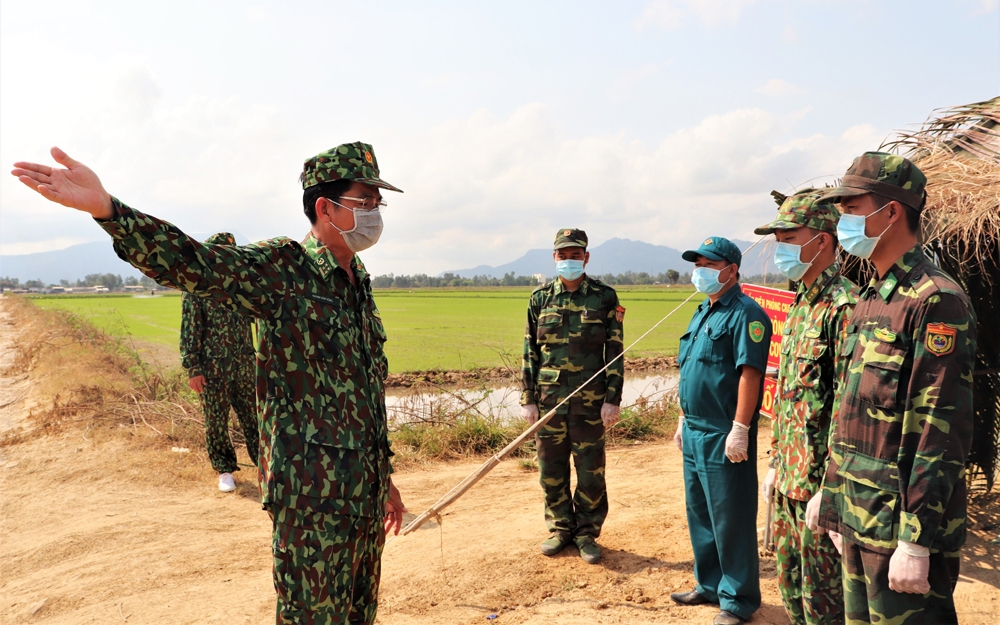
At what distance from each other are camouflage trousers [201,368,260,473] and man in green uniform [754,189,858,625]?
4.56m

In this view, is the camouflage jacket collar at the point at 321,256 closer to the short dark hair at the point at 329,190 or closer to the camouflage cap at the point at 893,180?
the short dark hair at the point at 329,190

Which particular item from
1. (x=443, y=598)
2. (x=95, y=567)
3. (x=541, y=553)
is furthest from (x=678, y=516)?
(x=95, y=567)

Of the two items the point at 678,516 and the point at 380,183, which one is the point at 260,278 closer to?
the point at 380,183

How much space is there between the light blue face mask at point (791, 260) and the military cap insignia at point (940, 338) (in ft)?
3.93

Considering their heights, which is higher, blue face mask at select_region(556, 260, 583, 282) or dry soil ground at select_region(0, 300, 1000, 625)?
blue face mask at select_region(556, 260, 583, 282)

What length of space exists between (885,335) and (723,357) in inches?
57.5

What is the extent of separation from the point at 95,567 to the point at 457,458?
377 centimetres

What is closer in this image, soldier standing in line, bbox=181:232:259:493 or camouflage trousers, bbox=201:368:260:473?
soldier standing in line, bbox=181:232:259:493

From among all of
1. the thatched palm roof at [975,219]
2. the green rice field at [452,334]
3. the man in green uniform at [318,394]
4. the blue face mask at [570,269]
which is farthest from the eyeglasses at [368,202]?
the green rice field at [452,334]

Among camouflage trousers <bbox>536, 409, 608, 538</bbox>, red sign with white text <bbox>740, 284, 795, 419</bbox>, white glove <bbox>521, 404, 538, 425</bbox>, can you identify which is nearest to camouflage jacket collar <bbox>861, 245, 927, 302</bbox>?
camouflage trousers <bbox>536, 409, 608, 538</bbox>

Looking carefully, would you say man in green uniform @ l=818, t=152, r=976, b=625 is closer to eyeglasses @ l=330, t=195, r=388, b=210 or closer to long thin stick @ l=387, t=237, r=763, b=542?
long thin stick @ l=387, t=237, r=763, b=542

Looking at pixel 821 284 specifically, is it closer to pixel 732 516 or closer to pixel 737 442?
pixel 737 442

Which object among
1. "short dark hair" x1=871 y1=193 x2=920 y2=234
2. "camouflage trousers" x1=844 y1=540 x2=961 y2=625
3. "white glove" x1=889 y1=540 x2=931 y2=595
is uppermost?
"short dark hair" x1=871 y1=193 x2=920 y2=234

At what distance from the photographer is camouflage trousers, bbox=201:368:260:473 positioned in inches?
222
